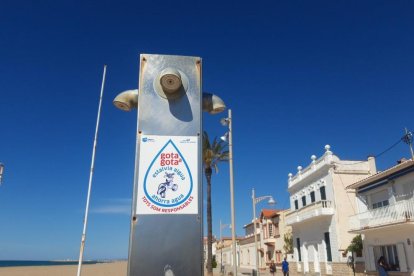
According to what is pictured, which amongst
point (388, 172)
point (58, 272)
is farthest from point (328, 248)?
point (58, 272)

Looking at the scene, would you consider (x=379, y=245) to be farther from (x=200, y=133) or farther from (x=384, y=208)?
(x=200, y=133)

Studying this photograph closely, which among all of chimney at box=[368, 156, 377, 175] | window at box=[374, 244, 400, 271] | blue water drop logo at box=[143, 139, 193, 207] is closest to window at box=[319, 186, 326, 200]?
chimney at box=[368, 156, 377, 175]

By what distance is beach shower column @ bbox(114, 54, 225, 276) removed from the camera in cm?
212

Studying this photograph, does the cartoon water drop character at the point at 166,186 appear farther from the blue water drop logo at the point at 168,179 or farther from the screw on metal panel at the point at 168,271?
the screw on metal panel at the point at 168,271

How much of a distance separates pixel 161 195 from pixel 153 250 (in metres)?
0.33

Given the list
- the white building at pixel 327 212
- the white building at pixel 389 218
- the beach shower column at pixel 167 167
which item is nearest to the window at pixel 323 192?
the white building at pixel 327 212

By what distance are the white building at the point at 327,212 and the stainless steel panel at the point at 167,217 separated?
24.8 meters

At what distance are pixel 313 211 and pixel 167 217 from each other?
26412 millimetres

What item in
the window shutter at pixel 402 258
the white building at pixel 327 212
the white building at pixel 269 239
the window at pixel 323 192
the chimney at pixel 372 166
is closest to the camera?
the window shutter at pixel 402 258

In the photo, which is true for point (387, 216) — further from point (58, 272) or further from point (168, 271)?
point (58, 272)

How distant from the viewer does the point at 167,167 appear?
7.50ft

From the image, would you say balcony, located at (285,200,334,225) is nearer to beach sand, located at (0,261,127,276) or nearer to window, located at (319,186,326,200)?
window, located at (319,186,326,200)

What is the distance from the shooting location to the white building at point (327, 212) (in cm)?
2498

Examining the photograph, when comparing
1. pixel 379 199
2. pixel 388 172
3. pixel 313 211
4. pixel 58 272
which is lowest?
pixel 58 272
